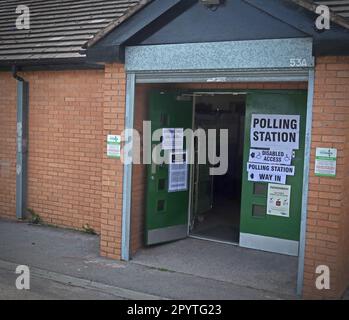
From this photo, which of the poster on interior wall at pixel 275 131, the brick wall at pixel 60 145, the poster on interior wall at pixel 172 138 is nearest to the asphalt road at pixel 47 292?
the brick wall at pixel 60 145

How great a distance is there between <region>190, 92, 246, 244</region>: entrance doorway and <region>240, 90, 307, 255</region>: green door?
0.49 metres

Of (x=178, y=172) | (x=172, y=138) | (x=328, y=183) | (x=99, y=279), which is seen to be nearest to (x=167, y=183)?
(x=178, y=172)

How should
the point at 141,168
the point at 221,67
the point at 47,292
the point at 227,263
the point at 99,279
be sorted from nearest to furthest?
the point at 47,292
the point at 221,67
the point at 99,279
the point at 227,263
the point at 141,168

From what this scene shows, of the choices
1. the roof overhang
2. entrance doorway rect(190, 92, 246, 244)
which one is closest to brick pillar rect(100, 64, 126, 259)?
the roof overhang

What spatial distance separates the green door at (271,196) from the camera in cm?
721

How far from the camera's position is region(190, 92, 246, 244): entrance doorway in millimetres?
8605

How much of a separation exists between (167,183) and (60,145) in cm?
237

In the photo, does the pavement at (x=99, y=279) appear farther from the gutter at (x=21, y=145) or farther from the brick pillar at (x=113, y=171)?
the gutter at (x=21, y=145)

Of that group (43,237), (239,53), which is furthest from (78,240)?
(239,53)

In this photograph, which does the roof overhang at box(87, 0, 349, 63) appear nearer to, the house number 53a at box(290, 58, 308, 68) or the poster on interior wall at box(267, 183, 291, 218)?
the house number 53a at box(290, 58, 308, 68)

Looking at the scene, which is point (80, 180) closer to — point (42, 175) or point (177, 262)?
point (42, 175)

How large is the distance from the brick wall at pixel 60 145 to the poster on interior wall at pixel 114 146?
4.34 ft

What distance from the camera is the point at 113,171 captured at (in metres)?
7.07

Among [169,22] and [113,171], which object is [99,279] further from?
[169,22]
